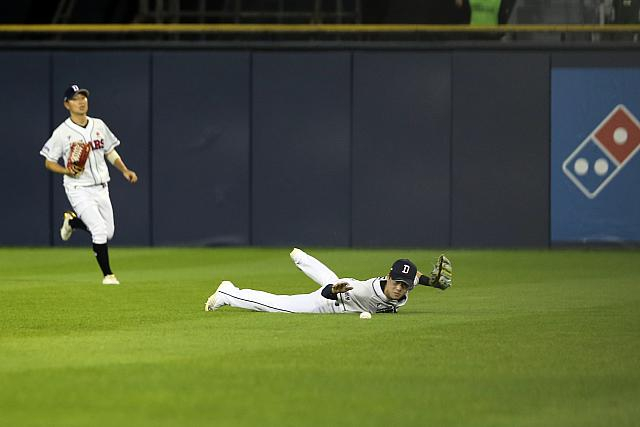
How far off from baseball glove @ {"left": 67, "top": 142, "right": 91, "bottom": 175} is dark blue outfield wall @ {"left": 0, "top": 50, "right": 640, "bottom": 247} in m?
6.04

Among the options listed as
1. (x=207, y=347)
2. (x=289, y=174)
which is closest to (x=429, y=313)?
(x=207, y=347)

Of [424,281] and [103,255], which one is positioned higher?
[424,281]

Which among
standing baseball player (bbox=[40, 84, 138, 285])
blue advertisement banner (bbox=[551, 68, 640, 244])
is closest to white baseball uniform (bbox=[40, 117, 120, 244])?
standing baseball player (bbox=[40, 84, 138, 285])

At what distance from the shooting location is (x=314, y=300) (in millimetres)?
10828

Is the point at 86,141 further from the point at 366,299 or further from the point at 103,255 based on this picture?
the point at 366,299

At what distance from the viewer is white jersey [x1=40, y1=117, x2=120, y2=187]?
46.4 ft

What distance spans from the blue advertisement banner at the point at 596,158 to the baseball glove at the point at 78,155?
8214mm

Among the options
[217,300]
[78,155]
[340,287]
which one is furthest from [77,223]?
[340,287]

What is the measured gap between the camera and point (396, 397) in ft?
22.6

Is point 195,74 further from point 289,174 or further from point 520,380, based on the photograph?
point 520,380

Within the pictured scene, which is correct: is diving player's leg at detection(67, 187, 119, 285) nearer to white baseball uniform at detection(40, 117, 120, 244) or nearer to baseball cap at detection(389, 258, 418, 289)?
white baseball uniform at detection(40, 117, 120, 244)

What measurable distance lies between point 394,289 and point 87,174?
5.06 m

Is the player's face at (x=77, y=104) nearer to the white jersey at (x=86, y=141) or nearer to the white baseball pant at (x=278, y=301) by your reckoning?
the white jersey at (x=86, y=141)

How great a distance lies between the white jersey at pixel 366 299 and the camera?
34.2 ft
